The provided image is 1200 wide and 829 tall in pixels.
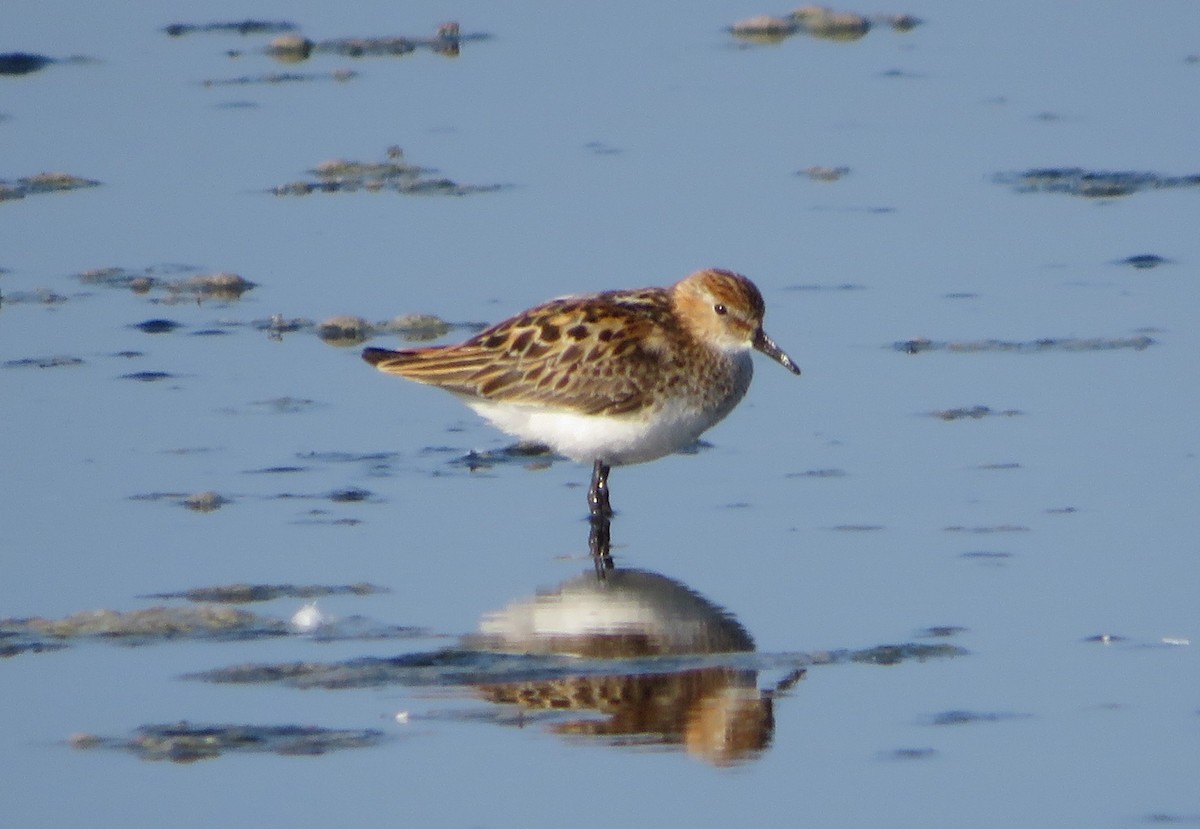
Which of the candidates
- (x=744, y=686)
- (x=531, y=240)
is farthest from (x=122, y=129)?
→ (x=744, y=686)

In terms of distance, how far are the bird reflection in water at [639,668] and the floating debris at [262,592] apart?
0.56 meters

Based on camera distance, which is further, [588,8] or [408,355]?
[588,8]

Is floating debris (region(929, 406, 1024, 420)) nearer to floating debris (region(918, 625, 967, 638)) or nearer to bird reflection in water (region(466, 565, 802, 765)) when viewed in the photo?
bird reflection in water (region(466, 565, 802, 765))

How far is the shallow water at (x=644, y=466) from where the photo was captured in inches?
281

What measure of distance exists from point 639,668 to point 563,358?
98.2 inches

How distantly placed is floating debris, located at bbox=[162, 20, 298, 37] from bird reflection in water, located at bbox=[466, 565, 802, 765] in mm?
9795

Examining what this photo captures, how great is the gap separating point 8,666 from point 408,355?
287 cm

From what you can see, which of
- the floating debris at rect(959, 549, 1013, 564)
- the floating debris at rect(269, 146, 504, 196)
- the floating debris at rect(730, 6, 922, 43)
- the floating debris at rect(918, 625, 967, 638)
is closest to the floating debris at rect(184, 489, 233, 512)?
the floating debris at rect(959, 549, 1013, 564)

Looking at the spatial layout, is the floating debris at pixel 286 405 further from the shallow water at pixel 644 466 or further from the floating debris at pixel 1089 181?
the floating debris at pixel 1089 181

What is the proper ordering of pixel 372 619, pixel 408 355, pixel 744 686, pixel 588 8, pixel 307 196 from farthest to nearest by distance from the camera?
pixel 588 8, pixel 307 196, pixel 408 355, pixel 372 619, pixel 744 686

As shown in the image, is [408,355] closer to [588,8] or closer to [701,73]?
[701,73]

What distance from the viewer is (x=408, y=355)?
33.0 feet

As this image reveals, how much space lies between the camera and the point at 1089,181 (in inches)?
532

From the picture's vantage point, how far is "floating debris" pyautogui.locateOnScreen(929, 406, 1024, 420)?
10273 mm
